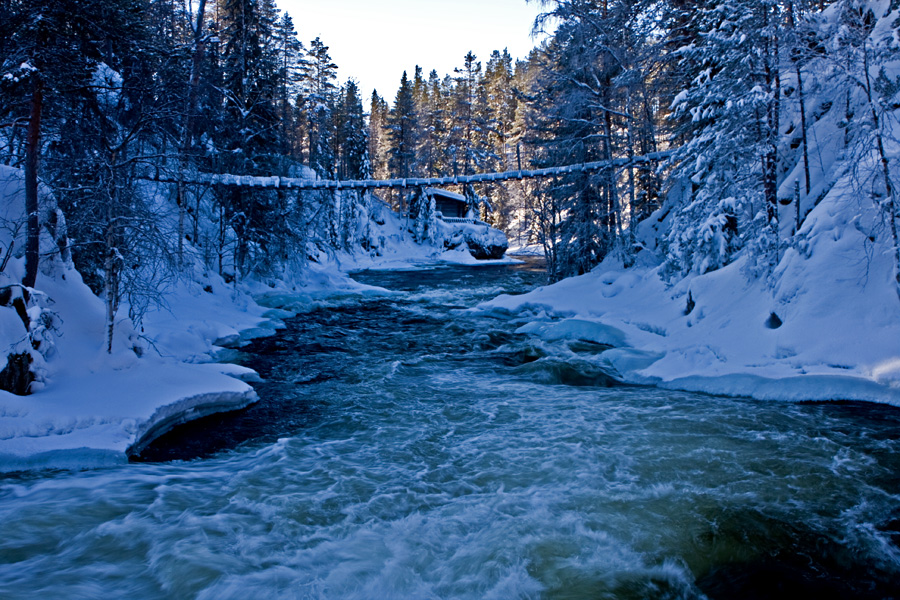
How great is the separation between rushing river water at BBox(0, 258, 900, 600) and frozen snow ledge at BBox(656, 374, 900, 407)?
25 centimetres

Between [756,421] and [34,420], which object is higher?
[34,420]

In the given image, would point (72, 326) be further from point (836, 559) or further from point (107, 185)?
point (836, 559)

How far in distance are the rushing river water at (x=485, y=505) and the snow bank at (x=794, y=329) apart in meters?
0.60

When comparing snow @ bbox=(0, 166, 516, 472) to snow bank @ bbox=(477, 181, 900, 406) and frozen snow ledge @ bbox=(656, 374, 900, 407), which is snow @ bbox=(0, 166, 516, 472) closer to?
snow bank @ bbox=(477, 181, 900, 406)

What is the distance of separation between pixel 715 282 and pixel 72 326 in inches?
555

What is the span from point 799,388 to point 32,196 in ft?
42.0

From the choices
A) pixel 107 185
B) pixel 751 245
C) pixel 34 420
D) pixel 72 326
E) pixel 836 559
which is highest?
pixel 107 185

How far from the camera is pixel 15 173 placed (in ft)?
28.8

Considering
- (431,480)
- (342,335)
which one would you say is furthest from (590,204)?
(431,480)

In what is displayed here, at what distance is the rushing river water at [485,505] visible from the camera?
172 inches

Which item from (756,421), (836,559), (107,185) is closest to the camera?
(836,559)

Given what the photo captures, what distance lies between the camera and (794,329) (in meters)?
9.24

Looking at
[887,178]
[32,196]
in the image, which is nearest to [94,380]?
[32,196]

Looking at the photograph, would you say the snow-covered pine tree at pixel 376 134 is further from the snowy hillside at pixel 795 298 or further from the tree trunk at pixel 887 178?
the tree trunk at pixel 887 178
